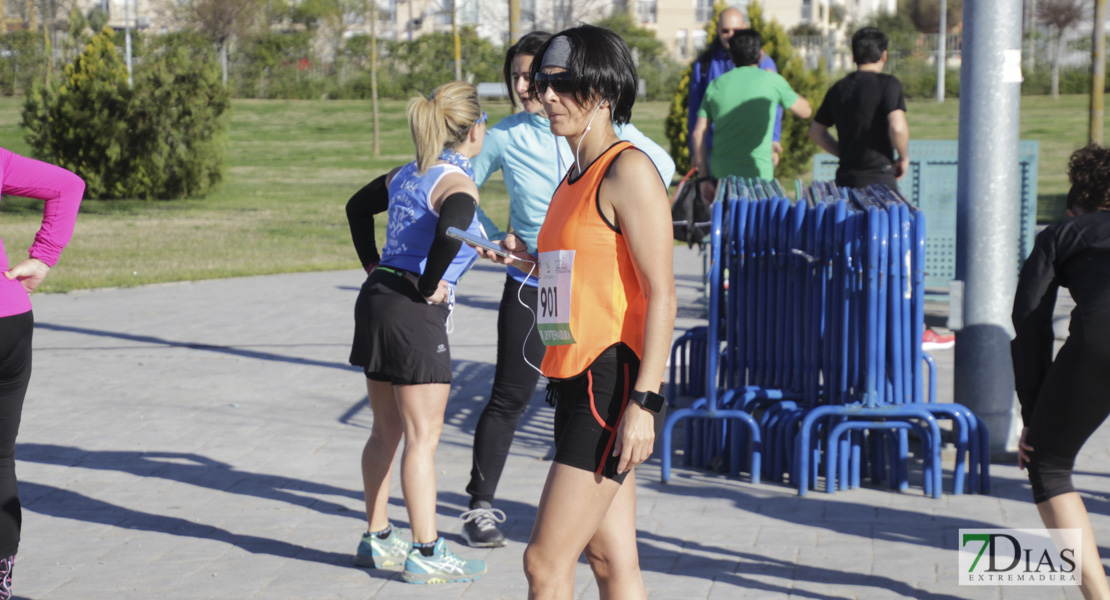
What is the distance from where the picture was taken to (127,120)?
70.3 ft

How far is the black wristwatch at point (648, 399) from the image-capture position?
2.83 meters

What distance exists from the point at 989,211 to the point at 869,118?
1420 mm

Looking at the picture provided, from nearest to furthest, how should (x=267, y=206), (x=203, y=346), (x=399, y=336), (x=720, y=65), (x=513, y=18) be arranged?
(x=399, y=336) → (x=720, y=65) → (x=203, y=346) → (x=513, y=18) → (x=267, y=206)

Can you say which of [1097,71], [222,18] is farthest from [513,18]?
[222,18]

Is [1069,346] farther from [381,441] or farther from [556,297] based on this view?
[381,441]

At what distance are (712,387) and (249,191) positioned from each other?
21.5 metres

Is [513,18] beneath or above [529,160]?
above

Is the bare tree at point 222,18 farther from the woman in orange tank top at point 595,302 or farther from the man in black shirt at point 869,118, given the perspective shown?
the woman in orange tank top at point 595,302

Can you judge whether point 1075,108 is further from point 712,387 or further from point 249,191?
point 712,387

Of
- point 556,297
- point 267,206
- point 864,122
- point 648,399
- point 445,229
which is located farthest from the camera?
point 267,206

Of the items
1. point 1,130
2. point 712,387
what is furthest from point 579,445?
point 1,130

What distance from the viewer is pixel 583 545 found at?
2914 mm

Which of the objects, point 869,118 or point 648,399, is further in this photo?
point 869,118

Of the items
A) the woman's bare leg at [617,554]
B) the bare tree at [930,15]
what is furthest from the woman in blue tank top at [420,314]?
the bare tree at [930,15]
